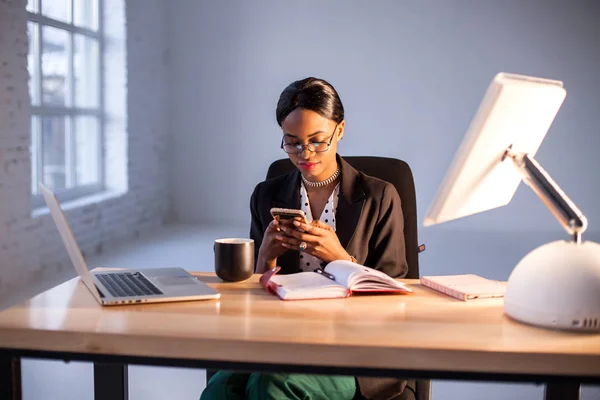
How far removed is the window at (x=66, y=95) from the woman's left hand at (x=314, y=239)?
337 centimetres

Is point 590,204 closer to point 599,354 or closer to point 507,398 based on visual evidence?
point 507,398

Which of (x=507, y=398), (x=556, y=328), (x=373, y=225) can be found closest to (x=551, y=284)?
(x=556, y=328)

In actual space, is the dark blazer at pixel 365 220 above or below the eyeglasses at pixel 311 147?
below

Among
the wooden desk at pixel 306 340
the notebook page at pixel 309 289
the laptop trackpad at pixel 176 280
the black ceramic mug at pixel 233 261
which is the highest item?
the black ceramic mug at pixel 233 261

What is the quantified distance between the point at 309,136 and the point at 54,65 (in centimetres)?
378

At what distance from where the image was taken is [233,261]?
160 centimetres

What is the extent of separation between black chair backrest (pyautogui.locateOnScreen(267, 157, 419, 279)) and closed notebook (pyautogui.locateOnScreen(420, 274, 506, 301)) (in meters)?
0.43

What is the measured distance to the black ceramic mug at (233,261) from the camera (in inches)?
63.1

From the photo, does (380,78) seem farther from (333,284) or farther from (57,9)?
(333,284)

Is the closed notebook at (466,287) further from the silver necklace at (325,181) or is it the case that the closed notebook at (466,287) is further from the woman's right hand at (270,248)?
the silver necklace at (325,181)

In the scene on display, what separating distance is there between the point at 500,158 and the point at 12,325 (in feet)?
2.84

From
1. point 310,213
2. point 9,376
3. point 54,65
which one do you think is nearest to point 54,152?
point 54,65

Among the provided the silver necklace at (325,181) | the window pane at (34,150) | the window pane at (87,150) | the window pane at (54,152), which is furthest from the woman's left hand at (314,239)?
the window pane at (87,150)

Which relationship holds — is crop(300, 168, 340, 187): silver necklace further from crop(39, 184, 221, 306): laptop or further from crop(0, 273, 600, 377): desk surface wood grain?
crop(0, 273, 600, 377): desk surface wood grain
